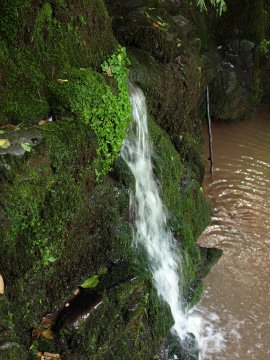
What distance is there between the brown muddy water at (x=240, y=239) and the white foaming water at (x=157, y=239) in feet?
0.73

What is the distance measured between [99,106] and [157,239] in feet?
6.12

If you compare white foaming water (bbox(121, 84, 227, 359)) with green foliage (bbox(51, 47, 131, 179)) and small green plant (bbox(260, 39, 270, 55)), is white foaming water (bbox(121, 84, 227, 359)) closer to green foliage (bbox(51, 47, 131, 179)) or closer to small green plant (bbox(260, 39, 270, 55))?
green foliage (bbox(51, 47, 131, 179))

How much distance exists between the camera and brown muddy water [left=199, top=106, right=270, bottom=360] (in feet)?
17.2

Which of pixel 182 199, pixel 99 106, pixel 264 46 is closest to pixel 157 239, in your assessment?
pixel 182 199

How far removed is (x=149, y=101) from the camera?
19.6 feet

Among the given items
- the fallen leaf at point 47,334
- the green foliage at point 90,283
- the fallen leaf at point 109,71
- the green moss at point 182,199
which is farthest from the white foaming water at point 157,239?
the fallen leaf at point 47,334

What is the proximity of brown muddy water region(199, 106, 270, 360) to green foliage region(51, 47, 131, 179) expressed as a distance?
2.52 meters

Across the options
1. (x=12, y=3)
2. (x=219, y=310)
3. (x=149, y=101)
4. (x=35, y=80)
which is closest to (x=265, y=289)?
(x=219, y=310)

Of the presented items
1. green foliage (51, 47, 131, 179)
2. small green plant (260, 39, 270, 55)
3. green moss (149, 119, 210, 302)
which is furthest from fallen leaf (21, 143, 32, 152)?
small green plant (260, 39, 270, 55)

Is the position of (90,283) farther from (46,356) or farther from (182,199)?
(182,199)

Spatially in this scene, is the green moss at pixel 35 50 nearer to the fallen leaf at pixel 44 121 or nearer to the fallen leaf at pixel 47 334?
the fallen leaf at pixel 44 121

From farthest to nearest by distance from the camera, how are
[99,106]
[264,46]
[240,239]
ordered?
[264,46] → [240,239] → [99,106]

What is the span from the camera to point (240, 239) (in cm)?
685

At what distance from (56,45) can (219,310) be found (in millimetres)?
3690
